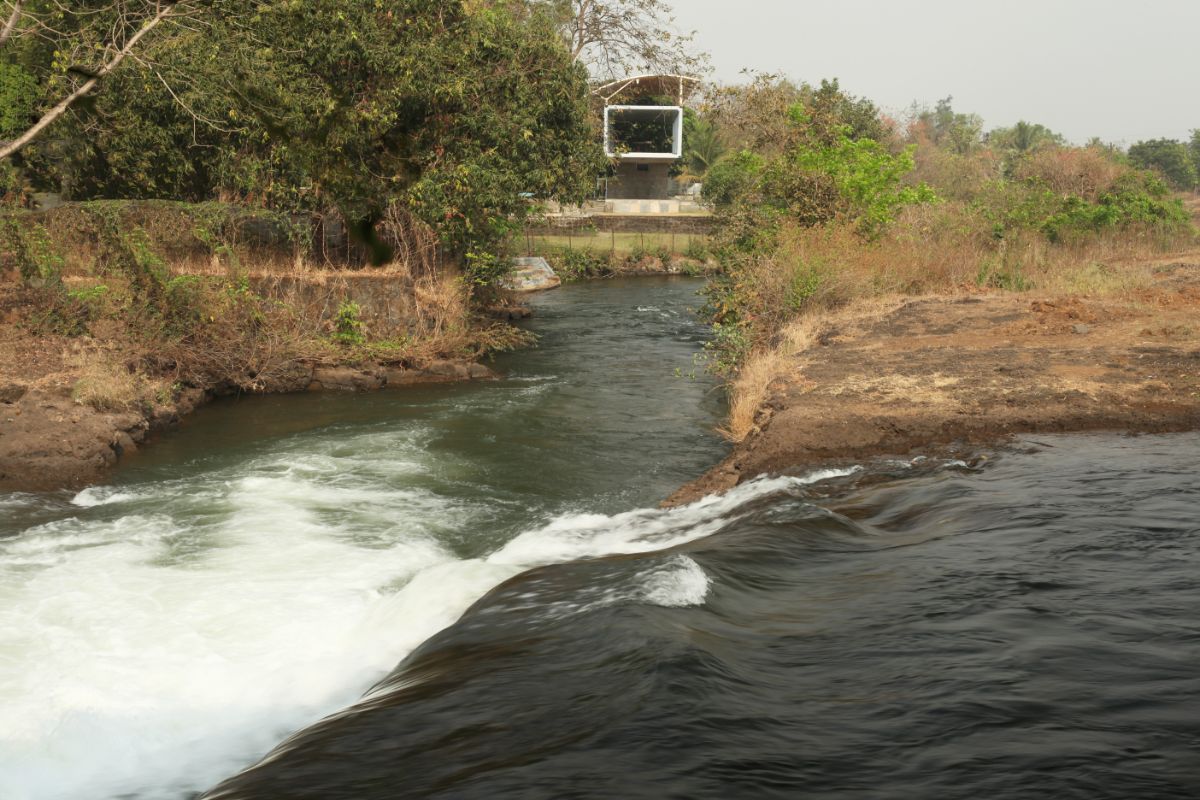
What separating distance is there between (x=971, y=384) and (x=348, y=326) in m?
10.4

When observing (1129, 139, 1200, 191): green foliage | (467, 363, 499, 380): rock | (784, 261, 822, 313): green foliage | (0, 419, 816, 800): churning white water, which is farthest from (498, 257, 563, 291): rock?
(1129, 139, 1200, 191): green foliage

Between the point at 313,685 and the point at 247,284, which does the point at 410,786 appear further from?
the point at 247,284

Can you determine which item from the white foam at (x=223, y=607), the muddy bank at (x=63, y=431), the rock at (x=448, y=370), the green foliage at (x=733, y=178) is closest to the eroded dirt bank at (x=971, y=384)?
the white foam at (x=223, y=607)

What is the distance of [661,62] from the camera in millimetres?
33781

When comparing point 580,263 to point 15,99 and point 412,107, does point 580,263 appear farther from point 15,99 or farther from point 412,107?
point 15,99

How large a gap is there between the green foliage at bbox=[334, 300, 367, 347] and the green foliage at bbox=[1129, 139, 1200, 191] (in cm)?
6606

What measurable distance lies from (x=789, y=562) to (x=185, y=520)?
585cm

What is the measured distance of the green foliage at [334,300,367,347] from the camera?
17.6 metres

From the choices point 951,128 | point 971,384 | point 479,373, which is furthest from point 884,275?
point 951,128

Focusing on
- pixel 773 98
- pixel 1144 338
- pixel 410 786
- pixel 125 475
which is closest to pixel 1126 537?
pixel 410 786

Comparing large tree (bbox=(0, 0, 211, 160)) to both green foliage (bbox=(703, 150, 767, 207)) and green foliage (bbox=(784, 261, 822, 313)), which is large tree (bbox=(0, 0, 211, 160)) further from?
green foliage (bbox=(784, 261, 822, 313))

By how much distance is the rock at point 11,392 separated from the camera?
Answer: 504 inches

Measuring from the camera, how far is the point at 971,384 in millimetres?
11375

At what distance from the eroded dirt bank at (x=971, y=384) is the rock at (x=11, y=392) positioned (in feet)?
27.0
